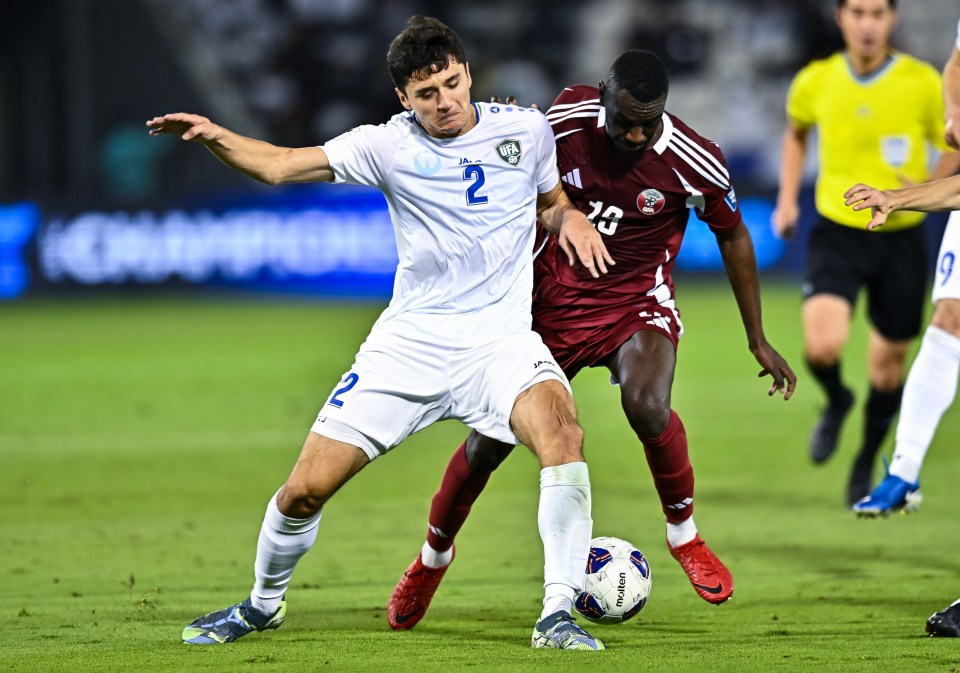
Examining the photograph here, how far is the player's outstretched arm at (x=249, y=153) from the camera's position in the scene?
14.9 feet

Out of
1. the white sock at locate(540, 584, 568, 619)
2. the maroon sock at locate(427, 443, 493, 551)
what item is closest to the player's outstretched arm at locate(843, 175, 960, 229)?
the white sock at locate(540, 584, 568, 619)

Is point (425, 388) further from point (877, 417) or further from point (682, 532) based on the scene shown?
point (877, 417)

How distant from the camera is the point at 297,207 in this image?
18.5 metres

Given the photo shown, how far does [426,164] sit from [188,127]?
0.77 m

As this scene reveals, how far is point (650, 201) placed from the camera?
5.44 metres

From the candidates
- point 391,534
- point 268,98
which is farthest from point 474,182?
point 268,98

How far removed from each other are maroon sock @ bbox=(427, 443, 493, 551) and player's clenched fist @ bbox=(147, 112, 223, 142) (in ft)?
5.21

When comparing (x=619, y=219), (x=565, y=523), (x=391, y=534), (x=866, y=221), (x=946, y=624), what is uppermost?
(x=619, y=219)

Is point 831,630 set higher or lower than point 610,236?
lower

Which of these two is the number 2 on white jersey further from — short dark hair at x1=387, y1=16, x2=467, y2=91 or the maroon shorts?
the maroon shorts

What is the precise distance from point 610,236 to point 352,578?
176 cm

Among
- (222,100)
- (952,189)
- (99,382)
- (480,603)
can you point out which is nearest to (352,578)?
(480,603)

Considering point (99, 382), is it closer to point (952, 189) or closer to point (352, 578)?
point (352, 578)

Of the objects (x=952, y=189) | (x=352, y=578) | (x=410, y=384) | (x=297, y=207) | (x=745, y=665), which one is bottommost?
(x=297, y=207)
